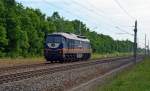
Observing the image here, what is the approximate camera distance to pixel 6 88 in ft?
64.8

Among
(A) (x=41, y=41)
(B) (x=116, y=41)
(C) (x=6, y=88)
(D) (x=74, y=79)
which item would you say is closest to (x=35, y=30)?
(A) (x=41, y=41)

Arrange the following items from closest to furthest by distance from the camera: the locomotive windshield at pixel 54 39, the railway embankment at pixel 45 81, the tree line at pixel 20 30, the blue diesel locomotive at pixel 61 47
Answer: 1. the railway embankment at pixel 45 81
2. the blue diesel locomotive at pixel 61 47
3. the locomotive windshield at pixel 54 39
4. the tree line at pixel 20 30

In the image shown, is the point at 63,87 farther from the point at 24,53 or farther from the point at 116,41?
the point at 116,41

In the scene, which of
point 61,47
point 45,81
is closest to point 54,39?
point 61,47

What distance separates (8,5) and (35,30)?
8351 millimetres

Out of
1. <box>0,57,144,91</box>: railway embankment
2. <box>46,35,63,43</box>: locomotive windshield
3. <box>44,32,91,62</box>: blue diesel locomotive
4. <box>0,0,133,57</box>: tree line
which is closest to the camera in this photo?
<box>0,57,144,91</box>: railway embankment

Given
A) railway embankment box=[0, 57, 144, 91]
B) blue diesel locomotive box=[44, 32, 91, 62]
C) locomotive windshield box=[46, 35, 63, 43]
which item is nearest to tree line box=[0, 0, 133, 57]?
blue diesel locomotive box=[44, 32, 91, 62]

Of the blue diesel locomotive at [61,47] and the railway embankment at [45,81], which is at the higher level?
the blue diesel locomotive at [61,47]

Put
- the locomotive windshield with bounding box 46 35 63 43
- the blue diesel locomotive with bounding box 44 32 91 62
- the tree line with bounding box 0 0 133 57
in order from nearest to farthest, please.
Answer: the blue diesel locomotive with bounding box 44 32 91 62
the locomotive windshield with bounding box 46 35 63 43
the tree line with bounding box 0 0 133 57

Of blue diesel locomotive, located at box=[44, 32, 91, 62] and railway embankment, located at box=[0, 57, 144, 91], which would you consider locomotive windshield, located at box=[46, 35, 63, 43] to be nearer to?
blue diesel locomotive, located at box=[44, 32, 91, 62]

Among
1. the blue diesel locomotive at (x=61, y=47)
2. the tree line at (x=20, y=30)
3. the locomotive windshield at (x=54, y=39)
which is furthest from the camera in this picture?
the tree line at (x=20, y=30)

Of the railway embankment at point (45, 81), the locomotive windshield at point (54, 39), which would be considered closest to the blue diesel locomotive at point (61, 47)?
the locomotive windshield at point (54, 39)

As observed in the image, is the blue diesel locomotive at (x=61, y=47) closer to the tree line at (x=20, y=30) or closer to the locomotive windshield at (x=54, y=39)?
the locomotive windshield at (x=54, y=39)

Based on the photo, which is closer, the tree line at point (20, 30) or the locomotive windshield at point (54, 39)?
the locomotive windshield at point (54, 39)
